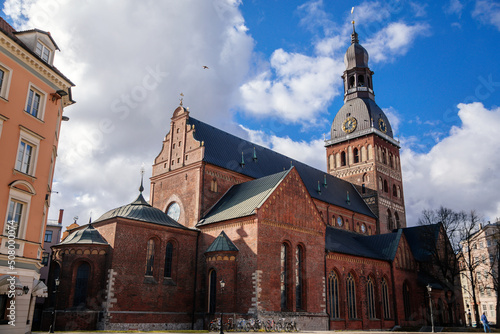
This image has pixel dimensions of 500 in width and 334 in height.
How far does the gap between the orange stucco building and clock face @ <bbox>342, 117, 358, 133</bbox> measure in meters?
49.0

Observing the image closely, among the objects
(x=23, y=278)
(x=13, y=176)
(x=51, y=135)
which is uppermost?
(x=51, y=135)

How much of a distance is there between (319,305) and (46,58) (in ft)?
89.3

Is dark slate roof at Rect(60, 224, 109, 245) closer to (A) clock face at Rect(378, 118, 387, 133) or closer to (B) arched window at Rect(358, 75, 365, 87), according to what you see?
(A) clock face at Rect(378, 118, 387, 133)

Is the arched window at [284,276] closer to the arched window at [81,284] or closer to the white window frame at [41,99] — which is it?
the arched window at [81,284]

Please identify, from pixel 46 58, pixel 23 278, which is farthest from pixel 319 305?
pixel 46 58

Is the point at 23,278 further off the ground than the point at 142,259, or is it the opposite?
the point at 142,259

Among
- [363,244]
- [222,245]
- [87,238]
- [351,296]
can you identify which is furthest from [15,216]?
[363,244]

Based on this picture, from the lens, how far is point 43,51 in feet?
71.2

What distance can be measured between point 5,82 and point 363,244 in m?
40.1

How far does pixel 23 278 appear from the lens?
1883 cm

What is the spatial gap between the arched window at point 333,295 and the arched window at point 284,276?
695 cm

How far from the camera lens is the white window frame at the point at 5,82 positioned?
18781mm

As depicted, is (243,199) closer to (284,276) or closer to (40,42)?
(284,276)

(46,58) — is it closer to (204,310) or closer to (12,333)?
(12,333)
